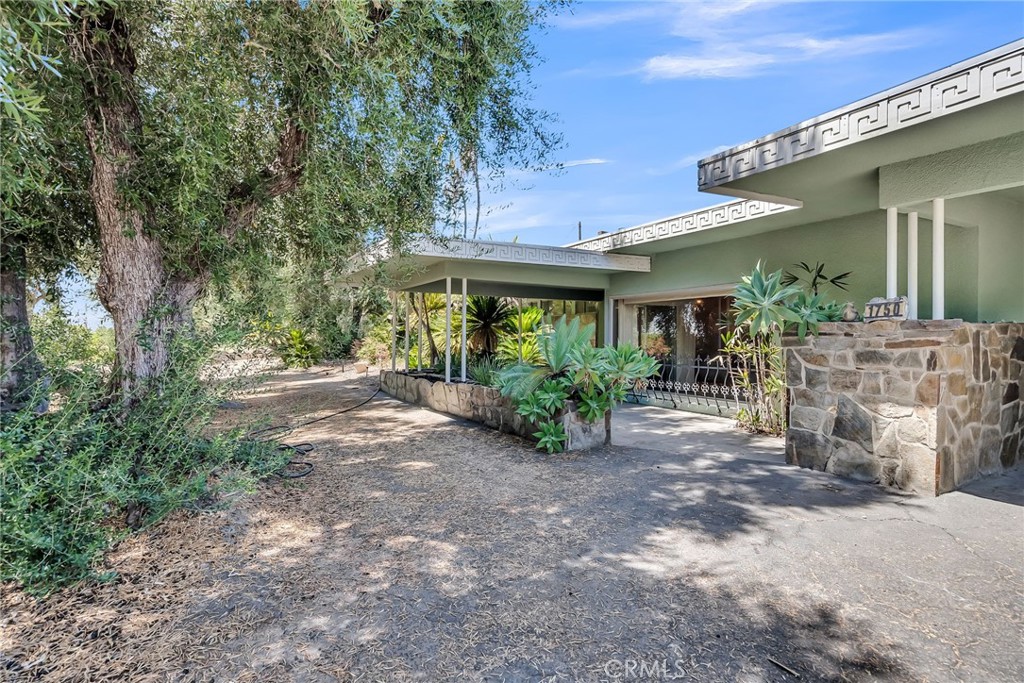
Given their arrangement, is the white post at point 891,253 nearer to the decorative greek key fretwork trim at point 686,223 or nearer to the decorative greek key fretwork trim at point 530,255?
the decorative greek key fretwork trim at point 686,223

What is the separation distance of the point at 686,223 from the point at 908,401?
4640mm

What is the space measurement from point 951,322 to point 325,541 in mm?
5398

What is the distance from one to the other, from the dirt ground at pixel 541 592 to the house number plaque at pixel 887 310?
1590mm

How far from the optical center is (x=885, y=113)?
4.12 metres

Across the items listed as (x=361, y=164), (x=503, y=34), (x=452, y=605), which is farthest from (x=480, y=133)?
(x=452, y=605)

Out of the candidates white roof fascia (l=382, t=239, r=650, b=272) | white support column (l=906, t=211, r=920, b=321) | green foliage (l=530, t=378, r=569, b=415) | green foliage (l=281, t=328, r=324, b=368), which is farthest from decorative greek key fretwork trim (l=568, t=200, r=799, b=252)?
green foliage (l=281, t=328, r=324, b=368)

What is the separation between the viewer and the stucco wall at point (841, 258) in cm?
A: 607

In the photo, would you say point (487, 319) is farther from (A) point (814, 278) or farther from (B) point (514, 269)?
(A) point (814, 278)

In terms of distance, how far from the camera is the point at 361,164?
423 centimetres

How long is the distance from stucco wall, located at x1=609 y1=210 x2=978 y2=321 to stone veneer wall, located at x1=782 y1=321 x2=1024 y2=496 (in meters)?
1.00

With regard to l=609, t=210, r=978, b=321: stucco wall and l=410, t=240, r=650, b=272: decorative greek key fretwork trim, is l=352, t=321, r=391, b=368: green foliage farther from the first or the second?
A: l=609, t=210, r=978, b=321: stucco wall

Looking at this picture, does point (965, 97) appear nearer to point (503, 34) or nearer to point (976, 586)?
point (976, 586)

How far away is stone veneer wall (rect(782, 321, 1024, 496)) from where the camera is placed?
4.32 m

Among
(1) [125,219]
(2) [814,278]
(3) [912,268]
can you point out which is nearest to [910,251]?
(3) [912,268]
